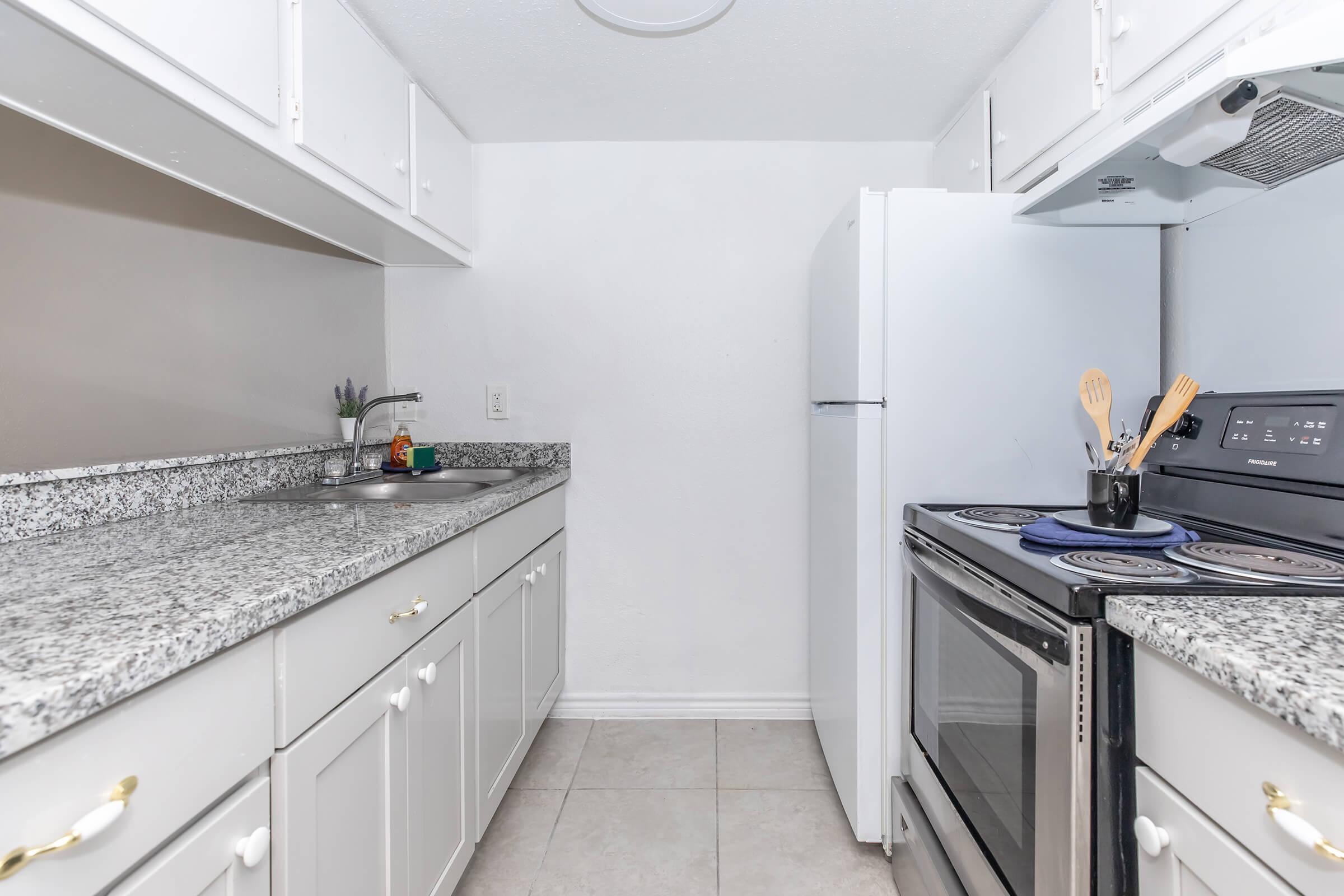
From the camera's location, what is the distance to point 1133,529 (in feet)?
3.64

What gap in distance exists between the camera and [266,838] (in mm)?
752

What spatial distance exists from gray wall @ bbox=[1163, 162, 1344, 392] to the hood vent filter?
52 mm

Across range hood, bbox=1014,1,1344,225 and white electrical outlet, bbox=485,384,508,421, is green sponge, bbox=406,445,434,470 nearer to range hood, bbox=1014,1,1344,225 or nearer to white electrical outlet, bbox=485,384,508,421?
white electrical outlet, bbox=485,384,508,421

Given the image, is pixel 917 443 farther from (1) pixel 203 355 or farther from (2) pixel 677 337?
(1) pixel 203 355

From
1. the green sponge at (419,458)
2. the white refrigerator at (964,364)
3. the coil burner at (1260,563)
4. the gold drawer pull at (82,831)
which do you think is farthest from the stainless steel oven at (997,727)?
the green sponge at (419,458)

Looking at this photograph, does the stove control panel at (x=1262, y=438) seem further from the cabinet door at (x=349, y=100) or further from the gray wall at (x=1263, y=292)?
the cabinet door at (x=349, y=100)

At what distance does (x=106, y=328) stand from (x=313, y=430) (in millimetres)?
732

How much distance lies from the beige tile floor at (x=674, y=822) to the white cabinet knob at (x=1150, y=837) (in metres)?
0.93

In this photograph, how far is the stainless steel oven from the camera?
2.77 feet

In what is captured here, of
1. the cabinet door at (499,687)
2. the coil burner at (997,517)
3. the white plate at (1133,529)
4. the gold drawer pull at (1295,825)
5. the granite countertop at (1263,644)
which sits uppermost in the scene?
the white plate at (1133,529)

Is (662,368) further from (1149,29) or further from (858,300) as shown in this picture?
(1149,29)

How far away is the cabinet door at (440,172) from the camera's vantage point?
1.88 meters

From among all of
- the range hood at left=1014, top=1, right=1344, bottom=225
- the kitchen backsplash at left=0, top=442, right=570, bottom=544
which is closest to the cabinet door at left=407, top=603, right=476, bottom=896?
the kitchen backsplash at left=0, top=442, right=570, bottom=544

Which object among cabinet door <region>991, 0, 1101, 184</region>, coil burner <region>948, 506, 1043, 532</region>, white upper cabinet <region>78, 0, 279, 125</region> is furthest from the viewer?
cabinet door <region>991, 0, 1101, 184</region>
